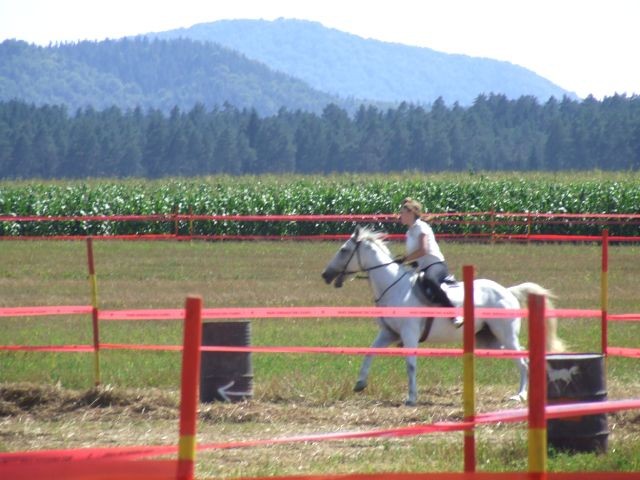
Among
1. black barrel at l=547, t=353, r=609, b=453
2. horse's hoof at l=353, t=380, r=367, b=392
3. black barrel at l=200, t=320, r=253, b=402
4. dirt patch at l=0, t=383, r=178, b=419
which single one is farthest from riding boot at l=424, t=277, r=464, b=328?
black barrel at l=547, t=353, r=609, b=453

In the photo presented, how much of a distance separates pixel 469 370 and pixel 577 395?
2.89 m

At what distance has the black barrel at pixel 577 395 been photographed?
366 inches

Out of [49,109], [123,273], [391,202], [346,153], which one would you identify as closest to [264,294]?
[123,273]

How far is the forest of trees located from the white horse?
445 feet

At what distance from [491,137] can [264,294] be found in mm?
143497

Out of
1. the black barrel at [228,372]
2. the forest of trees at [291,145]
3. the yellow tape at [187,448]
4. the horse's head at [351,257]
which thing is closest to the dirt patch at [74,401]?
the black barrel at [228,372]

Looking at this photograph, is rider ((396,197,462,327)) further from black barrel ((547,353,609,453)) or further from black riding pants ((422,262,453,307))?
black barrel ((547,353,609,453))

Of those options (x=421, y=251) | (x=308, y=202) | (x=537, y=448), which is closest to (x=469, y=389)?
(x=537, y=448)

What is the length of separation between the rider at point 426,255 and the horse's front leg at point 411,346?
37 centimetres

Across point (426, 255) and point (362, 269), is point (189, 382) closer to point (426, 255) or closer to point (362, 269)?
point (426, 255)

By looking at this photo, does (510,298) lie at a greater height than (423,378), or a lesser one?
greater

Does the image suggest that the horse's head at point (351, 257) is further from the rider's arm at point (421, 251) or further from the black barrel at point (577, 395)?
the black barrel at point (577, 395)

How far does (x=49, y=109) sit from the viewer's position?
187375mm

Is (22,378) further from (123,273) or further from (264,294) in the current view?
(123,273)
